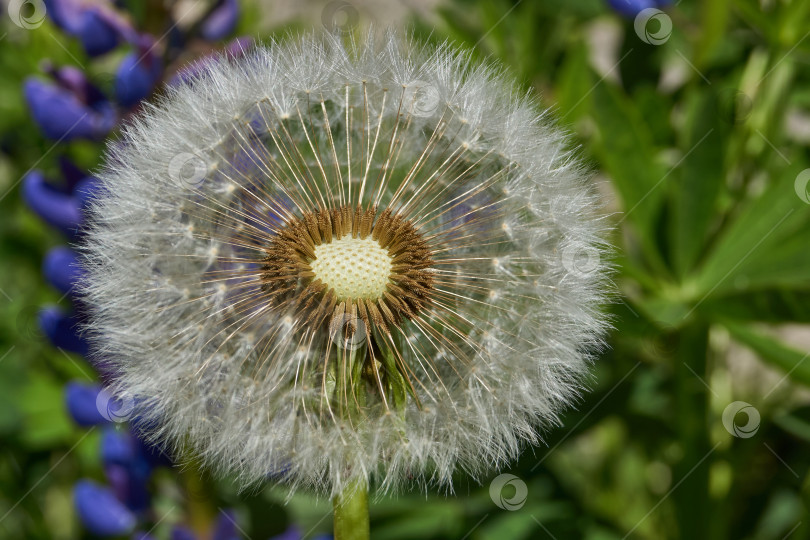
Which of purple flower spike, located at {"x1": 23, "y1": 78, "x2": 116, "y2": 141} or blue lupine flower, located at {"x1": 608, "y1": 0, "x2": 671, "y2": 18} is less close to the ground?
purple flower spike, located at {"x1": 23, "y1": 78, "x2": 116, "y2": 141}

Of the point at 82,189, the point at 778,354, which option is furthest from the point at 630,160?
the point at 82,189

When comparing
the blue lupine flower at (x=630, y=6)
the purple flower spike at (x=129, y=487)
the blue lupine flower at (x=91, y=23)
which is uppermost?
the blue lupine flower at (x=91, y=23)

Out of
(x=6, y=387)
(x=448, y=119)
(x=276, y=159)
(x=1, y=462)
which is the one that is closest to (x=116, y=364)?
(x=276, y=159)

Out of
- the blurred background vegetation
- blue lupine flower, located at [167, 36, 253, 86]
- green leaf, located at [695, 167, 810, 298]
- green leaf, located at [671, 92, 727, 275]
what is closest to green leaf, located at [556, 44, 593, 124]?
the blurred background vegetation

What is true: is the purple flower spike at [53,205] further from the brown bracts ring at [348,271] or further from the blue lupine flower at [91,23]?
the brown bracts ring at [348,271]

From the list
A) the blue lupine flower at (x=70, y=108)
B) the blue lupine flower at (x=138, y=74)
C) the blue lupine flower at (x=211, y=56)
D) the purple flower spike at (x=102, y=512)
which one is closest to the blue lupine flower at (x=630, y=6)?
the blue lupine flower at (x=211, y=56)

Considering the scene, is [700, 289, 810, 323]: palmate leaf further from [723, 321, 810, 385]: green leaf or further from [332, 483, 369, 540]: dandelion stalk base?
[332, 483, 369, 540]: dandelion stalk base
